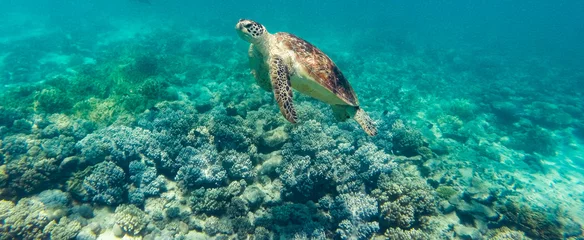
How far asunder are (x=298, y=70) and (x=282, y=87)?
61cm

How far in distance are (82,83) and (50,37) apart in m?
20.1

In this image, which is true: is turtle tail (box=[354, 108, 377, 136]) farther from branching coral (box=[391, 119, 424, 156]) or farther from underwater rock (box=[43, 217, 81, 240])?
underwater rock (box=[43, 217, 81, 240])

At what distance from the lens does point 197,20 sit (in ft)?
118

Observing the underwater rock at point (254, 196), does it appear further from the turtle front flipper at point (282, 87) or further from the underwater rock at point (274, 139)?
the turtle front flipper at point (282, 87)

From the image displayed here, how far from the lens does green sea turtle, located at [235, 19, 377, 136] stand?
4.47 m

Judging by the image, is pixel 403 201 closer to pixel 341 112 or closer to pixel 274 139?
pixel 341 112

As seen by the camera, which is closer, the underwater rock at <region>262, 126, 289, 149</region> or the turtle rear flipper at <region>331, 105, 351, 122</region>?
the turtle rear flipper at <region>331, 105, 351, 122</region>

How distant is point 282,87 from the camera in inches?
167

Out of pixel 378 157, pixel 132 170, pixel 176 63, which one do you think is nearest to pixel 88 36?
pixel 176 63

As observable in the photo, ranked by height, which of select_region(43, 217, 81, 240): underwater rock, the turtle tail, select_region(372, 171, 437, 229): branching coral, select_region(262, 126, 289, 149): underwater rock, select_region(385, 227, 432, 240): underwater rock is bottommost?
select_region(43, 217, 81, 240): underwater rock

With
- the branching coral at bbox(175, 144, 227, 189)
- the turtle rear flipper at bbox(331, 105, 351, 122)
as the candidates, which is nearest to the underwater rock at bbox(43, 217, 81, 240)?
the branching coral at bbox(175, 144, 227, 189)

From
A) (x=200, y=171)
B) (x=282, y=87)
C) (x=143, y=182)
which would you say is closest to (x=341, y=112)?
(x=282, y=87)

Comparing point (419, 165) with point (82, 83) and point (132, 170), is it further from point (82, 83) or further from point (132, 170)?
point (82, 83)

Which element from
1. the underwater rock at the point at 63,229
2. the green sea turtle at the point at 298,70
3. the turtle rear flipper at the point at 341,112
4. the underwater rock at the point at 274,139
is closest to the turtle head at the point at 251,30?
the green sea turtle at the point at 298,70
